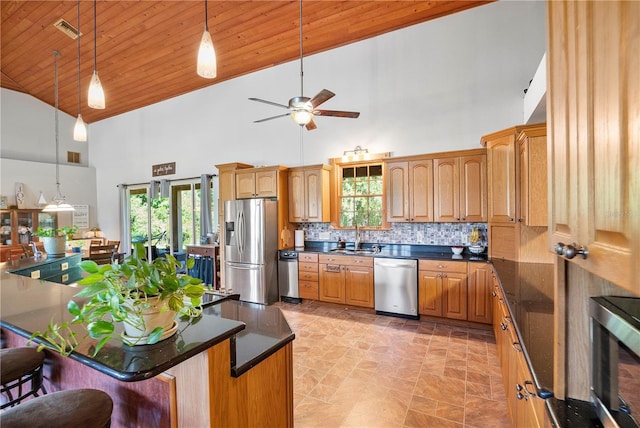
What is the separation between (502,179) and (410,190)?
1166mm

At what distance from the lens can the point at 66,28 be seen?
4781mm

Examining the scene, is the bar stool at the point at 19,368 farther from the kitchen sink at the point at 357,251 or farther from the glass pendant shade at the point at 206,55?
the kitchen sink at the point at 357,251

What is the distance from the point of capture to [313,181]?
16.9 feet

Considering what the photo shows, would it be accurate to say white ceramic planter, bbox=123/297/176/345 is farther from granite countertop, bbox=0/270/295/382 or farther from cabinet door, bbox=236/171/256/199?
cabinet door, bbox=236/171/256/199

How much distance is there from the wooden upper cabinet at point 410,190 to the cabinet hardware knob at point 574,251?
368 centimetres

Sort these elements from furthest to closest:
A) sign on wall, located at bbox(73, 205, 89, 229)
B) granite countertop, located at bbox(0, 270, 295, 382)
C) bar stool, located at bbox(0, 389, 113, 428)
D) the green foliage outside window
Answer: sign on wall, located at bbox(73, 205, 89, 229) → the green foliage outside window → bar stool, located at bbox(0, 389, 113, 428) → granite countertop, located at bbox(0, 270, 295, 382)

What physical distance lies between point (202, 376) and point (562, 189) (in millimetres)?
1275

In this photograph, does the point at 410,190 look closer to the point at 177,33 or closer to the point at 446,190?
the point at 446,190

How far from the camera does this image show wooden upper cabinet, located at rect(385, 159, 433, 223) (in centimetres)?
432

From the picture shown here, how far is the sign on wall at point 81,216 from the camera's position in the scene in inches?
328

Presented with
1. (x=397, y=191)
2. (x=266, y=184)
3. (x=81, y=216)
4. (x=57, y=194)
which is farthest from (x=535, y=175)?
(x=81, y=216)

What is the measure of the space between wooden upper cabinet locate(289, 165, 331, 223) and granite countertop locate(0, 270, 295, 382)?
10.1 ft

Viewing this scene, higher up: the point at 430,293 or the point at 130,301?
the point at 130,301

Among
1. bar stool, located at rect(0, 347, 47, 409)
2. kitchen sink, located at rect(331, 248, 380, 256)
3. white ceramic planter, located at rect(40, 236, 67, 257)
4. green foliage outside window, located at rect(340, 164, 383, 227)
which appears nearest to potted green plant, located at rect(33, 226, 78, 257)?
white ceramic planter, located at rect(40, 236, 67, 257)
